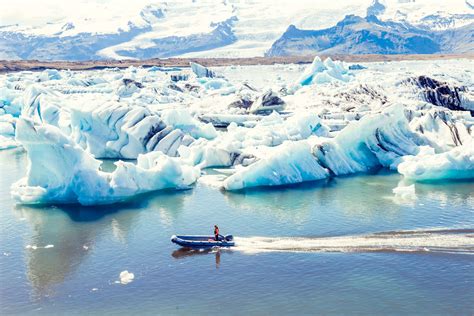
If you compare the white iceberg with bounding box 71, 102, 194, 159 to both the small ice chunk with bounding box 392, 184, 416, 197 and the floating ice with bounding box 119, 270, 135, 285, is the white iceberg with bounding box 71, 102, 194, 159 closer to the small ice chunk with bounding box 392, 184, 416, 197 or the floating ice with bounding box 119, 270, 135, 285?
the small ice chunk with bounding box 392, 184, 416, 197

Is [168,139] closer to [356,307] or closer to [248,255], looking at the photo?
[248,255]

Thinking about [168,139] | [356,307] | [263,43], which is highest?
[263,43]

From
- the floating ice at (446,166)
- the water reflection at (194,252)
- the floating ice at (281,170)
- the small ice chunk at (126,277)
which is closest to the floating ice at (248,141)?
the floating ice at (281,170)

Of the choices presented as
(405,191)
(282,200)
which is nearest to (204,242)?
(282,200)

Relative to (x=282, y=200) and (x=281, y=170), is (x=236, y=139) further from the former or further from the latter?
(x=282, y=200)

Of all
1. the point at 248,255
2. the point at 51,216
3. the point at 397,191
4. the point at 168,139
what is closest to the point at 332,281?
the point at 248,255

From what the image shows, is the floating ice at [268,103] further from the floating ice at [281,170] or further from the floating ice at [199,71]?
the floating ice at [199,71]

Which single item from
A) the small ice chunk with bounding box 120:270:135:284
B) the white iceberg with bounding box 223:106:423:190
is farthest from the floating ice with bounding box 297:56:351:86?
the small ice chunk with bounding box 120:270:135:284
